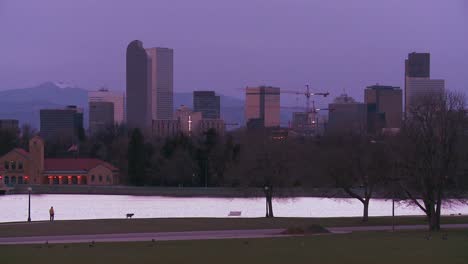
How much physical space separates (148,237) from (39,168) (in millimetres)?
111065

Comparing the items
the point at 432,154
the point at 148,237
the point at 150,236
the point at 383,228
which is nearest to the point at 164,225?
the point at 150,236

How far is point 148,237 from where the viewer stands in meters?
38.9

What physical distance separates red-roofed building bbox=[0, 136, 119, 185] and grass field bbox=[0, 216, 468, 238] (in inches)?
3661

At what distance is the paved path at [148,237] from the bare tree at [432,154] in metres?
8.13

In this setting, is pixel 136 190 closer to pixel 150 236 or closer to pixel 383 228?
pixel 383 228

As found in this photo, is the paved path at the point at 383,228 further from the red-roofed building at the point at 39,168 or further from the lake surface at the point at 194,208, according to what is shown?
the red-roofed building at the point at 39,168

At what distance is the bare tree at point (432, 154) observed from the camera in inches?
1740

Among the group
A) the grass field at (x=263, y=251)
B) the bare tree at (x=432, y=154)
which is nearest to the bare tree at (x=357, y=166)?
the bare tree at (x=432, y=154)

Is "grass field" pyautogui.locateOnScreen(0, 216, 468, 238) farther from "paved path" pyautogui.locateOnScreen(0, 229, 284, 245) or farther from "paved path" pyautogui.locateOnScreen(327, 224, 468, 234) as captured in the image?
"paved path" pyautogui.locateOnScreen(0, 229, 284, 245)

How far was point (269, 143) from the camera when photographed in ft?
226

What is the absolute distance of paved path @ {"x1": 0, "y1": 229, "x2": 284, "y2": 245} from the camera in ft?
122

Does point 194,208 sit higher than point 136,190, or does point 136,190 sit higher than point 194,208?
point 194,208

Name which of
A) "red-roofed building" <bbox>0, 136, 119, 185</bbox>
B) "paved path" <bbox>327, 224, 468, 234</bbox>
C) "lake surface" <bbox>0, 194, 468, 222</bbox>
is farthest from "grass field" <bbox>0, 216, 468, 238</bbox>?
"red-roofed building" <bbox>0, 136, 119, 185</bbox>

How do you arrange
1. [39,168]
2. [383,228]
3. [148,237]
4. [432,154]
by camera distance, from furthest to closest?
[39,168] < [383,228] < [432,154] < [148,237]
